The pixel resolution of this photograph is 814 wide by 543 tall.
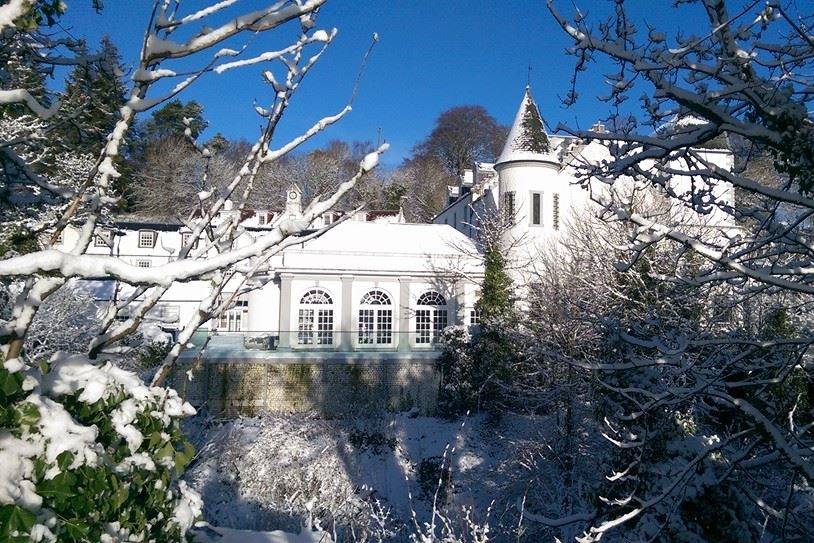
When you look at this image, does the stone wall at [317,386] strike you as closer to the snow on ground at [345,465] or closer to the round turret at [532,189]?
the snow on ground at [345,465]

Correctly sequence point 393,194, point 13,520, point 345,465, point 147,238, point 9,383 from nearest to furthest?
1. point 13,520
2. point 9,383
3. point 345,465
4. point 147,238
5. point 393,194

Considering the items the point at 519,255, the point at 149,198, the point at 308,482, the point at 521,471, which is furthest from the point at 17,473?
the point at 149,198

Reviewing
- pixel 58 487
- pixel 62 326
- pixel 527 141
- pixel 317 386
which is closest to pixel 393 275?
pixel 317 386

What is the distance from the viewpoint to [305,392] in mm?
19281

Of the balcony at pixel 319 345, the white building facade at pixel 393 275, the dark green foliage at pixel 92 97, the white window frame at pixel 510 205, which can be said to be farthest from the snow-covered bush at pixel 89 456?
the white window frame at pixel 510 205

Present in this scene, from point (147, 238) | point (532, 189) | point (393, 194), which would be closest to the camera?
point (532, 189)

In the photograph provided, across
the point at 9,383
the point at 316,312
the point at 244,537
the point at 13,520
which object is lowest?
the point at 244,537

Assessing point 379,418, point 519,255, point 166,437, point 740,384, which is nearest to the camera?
point 166,437

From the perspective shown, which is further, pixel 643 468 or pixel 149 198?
pixel 149 198

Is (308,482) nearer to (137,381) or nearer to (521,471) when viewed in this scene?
(521,471)

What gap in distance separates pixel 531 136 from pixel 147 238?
2208 cm

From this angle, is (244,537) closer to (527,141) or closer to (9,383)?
(9,383)

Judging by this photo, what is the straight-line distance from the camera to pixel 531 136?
2672 centimetres

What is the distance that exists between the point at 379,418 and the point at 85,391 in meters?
16.3
